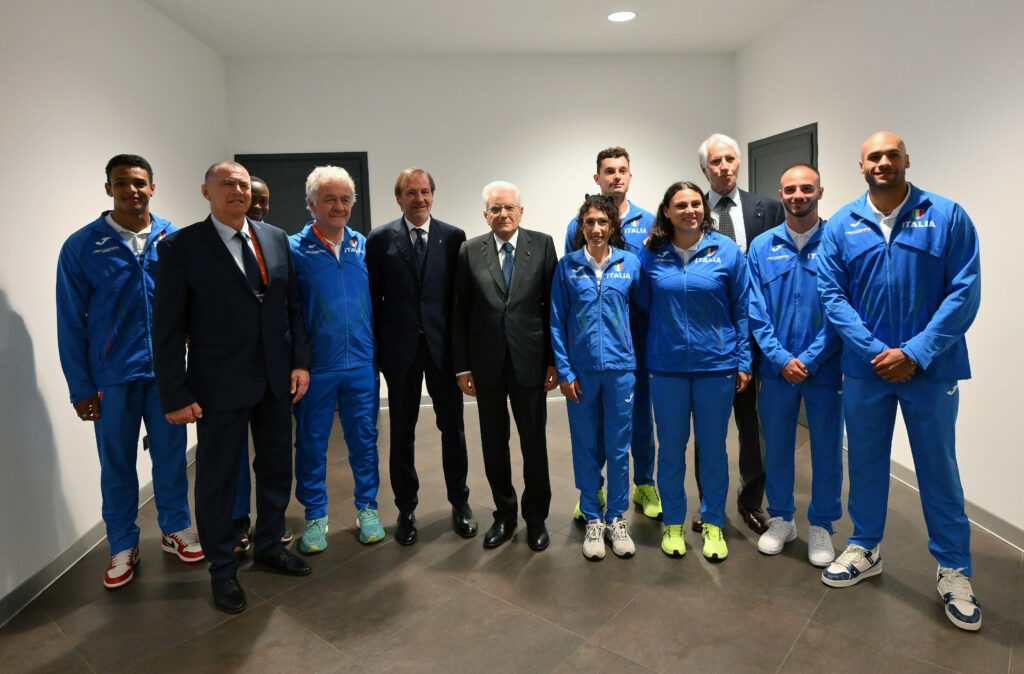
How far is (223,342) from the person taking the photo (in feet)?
8.39

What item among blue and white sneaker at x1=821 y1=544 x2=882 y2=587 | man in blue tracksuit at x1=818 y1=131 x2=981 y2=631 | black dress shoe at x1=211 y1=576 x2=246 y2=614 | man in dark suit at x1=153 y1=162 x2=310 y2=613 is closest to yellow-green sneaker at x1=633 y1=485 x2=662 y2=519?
blue and white sneaker at x1=821 y1=544 x2=882 y2=587

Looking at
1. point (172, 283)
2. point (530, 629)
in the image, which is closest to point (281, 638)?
point (530, 629)

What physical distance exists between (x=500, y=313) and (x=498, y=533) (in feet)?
3.52

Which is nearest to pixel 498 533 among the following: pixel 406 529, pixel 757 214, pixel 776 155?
pixel 406 529

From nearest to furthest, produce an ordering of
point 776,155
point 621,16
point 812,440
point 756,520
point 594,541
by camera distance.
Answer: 1. point 812,440
2. point 594,541
3. point 756,520
4. point 621,16
5. point 776,155

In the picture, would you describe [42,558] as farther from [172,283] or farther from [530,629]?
[530,629]

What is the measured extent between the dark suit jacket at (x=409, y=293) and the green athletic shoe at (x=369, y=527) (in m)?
0.74

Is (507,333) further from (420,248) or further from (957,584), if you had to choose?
(957,584)

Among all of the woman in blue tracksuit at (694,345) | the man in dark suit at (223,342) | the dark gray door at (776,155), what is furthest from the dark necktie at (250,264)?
the dark gray door at (776,155)

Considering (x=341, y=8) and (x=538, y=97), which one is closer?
(x=341, y=8)

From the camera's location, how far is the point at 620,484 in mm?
2949

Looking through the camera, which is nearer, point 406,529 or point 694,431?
point 694,431

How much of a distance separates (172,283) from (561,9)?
11.9 ft

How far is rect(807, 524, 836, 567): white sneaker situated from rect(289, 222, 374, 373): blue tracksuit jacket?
2190 mm
